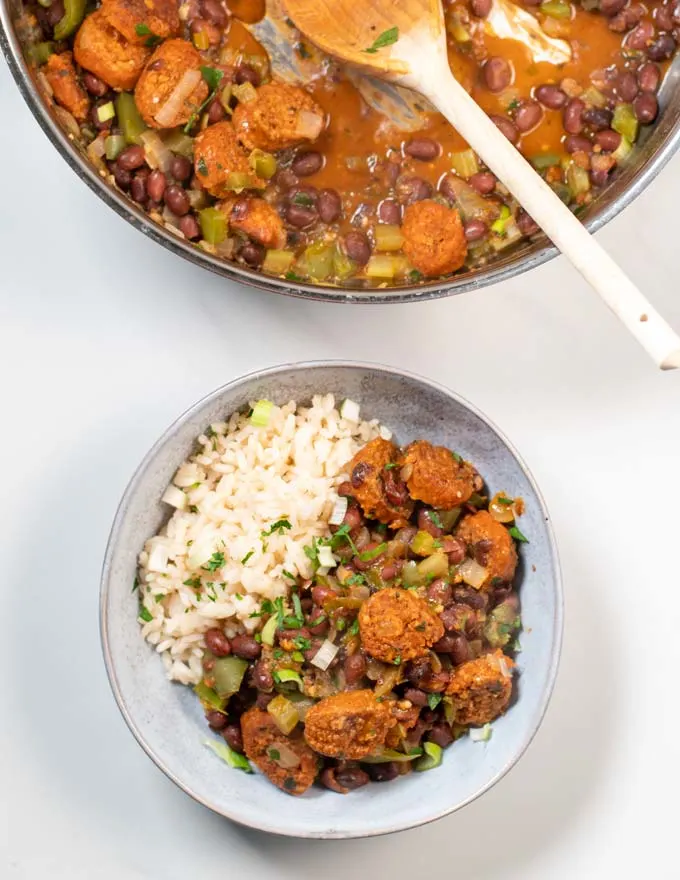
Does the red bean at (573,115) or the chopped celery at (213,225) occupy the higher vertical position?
the red bean at (573,115)

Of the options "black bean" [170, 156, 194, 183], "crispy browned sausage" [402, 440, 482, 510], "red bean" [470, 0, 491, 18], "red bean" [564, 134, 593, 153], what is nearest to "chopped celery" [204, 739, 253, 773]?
"crispy browned sausage" [402, 440, 482, 510]

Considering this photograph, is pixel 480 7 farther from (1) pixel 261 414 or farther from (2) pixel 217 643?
(2) pixel 217 643

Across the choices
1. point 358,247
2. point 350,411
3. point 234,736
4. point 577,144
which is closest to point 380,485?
point 350,411

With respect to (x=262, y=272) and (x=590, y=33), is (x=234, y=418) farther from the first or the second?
(x=590, y=33)

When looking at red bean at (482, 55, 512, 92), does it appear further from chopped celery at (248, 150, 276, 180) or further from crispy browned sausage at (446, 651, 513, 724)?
crispy browned sausage at (446, 651, 513, 724)

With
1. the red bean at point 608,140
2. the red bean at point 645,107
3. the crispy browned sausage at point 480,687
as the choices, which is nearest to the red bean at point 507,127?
the red bean at point 608,140

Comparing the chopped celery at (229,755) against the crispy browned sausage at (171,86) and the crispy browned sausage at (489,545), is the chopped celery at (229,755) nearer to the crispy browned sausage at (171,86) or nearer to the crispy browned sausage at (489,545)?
the crispy browned sausage at (489,545)
